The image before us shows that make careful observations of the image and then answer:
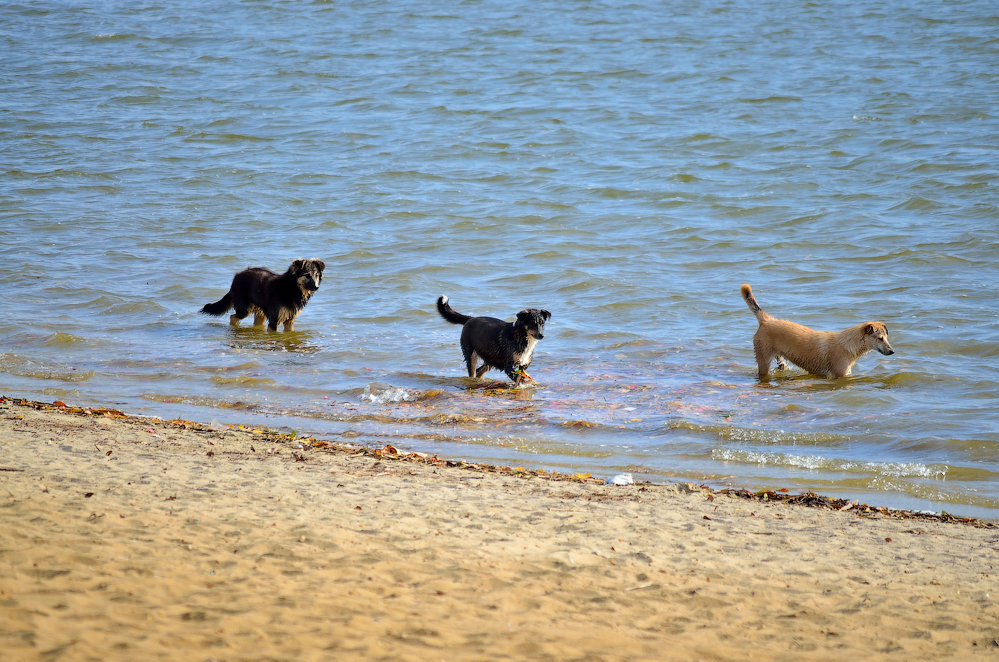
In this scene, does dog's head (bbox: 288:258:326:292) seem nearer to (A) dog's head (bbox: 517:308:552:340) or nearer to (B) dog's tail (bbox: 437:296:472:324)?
(B) dog's tail (bbox: 437:296:472:324)

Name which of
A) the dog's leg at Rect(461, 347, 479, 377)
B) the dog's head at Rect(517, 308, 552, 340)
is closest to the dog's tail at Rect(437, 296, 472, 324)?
the dog's leg at Rect(461, 347, 479, 377)

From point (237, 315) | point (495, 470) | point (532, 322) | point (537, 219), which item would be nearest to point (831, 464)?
point (495, 470)

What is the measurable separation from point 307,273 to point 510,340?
12.5 feet

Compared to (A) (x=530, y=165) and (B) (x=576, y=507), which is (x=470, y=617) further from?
(A) (x=530, y=165)

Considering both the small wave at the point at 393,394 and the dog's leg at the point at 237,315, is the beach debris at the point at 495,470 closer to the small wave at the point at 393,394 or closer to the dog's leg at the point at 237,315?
the small wave at the point at 393,394

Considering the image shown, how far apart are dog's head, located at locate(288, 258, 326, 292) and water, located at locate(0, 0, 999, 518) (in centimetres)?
73

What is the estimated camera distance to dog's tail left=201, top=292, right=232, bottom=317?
13859mm

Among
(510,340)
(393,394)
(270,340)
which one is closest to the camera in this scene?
(393,394)

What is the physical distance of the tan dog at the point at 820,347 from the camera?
11.0 meters

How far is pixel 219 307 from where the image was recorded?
1391 cm

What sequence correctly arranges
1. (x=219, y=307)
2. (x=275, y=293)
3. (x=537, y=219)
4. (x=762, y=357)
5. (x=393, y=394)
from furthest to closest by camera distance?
(x=537, y=219) → (x=219, y=307) → (x=275, y=293) → (x=762, y=357) → (x=393, y=394)

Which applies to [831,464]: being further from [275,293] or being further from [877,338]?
[275,293]

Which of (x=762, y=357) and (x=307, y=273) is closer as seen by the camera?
(x=762, y=357)

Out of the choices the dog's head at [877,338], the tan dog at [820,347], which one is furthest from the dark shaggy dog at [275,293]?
the dog's head at [877,338]
